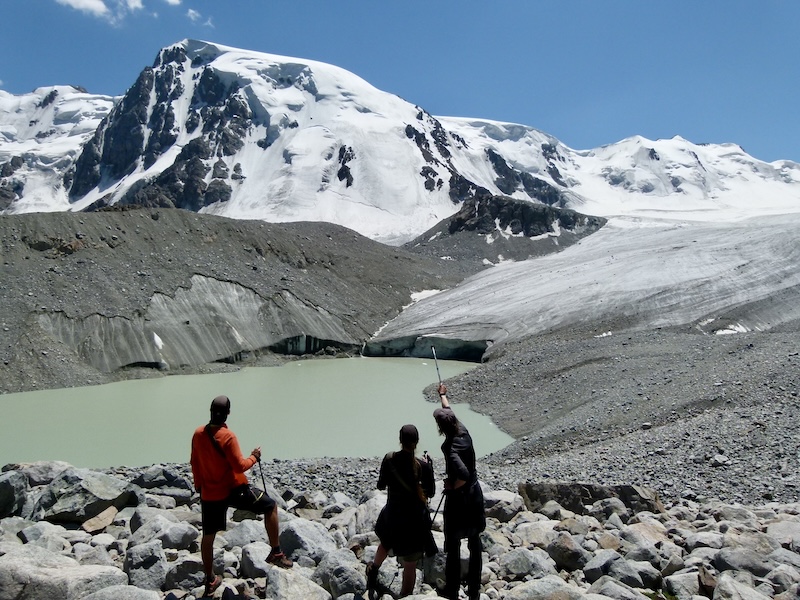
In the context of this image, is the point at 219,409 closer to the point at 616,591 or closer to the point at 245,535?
the point at 245,535

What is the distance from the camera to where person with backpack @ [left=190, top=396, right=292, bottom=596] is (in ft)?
18.8

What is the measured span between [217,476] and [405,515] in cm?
157

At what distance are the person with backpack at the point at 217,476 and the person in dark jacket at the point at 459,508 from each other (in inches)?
54.0

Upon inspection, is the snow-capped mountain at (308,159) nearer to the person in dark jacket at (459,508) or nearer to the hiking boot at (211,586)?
the person in dark jacket at (459,508)

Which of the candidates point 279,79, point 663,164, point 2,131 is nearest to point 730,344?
point 279,79

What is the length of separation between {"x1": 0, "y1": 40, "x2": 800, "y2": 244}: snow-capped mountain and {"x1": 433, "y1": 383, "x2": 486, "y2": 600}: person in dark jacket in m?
81.3

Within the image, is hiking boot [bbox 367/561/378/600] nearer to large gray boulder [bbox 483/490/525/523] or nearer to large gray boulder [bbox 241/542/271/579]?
large gray boulder [bbox 241/542/271/579]

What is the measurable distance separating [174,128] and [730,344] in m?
116

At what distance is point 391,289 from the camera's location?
43438 millimetres

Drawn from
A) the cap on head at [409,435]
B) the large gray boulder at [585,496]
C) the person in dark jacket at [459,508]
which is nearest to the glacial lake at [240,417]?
the large gray boulder at [585,496]

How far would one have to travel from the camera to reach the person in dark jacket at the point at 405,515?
5676 millimetres

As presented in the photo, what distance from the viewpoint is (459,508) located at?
5816mm

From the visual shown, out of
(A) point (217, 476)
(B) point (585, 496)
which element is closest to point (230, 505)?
(A) point (217, 476)

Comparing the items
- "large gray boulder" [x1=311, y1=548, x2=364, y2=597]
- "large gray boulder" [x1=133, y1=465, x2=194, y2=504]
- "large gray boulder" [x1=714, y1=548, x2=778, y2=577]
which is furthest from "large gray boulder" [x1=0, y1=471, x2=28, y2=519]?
"large gray boulder" [x1=714, y1=548, x2=778, y2=577]
